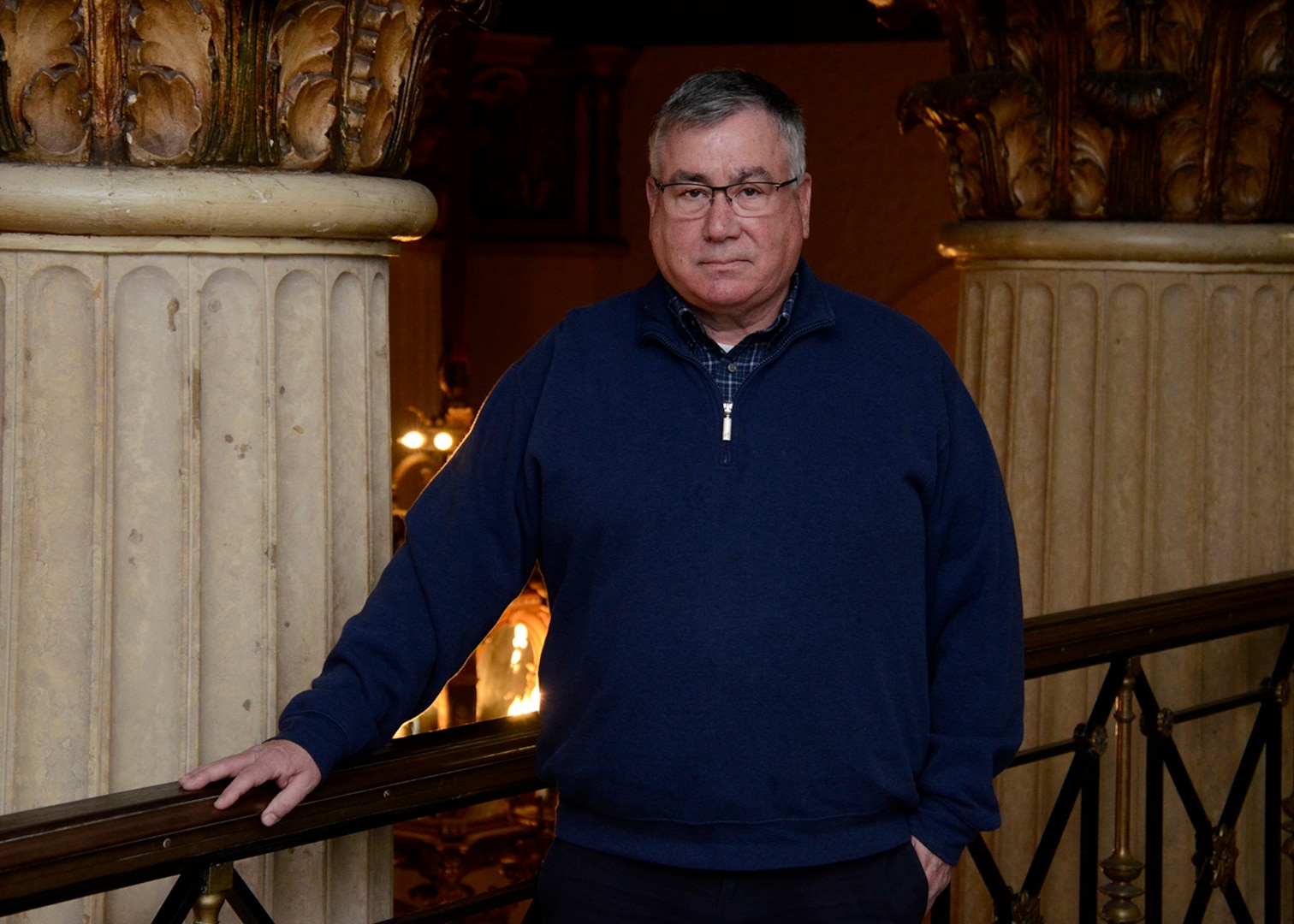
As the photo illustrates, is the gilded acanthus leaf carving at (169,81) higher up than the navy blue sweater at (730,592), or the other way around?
the gilded acanthus leaf carving at (169,81)

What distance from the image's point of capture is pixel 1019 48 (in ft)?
11.0

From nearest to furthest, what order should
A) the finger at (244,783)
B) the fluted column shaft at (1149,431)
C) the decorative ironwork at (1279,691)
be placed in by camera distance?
the finger at (244,783) → the decorative ironwork at (1279,691) → the fluted column shaft at (1149,431)

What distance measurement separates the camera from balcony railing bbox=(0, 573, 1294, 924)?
4.94 ft

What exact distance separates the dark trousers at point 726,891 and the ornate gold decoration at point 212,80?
0.93 m

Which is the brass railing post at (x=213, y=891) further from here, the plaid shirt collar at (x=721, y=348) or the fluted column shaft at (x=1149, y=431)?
the fluted column shaft at (x=1149, y=431)

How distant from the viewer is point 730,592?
1.82 meters

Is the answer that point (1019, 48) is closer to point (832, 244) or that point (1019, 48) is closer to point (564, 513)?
point (564, 513)

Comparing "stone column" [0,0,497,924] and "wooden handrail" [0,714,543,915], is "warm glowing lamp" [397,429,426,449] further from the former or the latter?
"wooden handrail" [0,714,543,915]

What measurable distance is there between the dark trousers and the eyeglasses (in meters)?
0.74

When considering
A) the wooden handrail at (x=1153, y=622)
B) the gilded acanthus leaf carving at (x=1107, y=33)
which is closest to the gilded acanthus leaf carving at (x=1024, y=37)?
the gilded acanthus leaf carving at (x=1107, y=33)

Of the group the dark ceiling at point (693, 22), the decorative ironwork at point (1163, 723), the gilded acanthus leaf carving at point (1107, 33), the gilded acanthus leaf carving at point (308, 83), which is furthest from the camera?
the dark ceiling at point (693, 22)

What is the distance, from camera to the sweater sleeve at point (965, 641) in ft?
6.46

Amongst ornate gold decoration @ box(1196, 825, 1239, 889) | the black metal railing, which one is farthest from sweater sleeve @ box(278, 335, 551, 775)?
ornate gold decoration @ box(1196, 825, 1239, 889)

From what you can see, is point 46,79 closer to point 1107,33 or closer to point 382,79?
point 382,79
